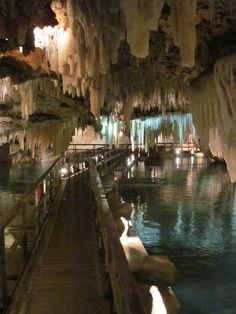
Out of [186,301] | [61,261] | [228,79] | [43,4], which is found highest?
[43,4]

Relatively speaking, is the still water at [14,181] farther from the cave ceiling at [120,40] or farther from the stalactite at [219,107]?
the stalactite at [219,107]

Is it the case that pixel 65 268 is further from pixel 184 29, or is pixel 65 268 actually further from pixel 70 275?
pixel 184 29

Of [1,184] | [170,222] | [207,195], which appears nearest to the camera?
[170,222]

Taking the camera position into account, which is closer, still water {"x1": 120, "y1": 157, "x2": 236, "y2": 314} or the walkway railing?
the walkway railing

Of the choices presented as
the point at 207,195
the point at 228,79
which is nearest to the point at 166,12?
the point at 228,79

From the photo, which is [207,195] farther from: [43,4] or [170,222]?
[43,4]

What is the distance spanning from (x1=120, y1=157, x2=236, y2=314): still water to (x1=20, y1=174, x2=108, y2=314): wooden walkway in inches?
97.0

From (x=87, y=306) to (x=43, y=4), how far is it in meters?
3.77

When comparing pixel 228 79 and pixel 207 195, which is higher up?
pixel 228 79

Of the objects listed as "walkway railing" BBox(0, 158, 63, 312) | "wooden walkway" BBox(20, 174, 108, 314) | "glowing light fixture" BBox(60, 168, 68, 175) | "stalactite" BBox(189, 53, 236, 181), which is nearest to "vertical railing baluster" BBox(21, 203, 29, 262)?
"walkway railing" BBox(0, 158, 63, 312)

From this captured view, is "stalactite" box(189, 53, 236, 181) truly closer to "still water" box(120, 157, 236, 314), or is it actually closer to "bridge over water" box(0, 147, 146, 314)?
"bridge over water" box(0, 147, 146, 314)

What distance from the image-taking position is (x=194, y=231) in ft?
44.0

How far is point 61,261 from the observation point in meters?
5.46

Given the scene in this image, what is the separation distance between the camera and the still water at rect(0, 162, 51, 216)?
1834 centimetres
